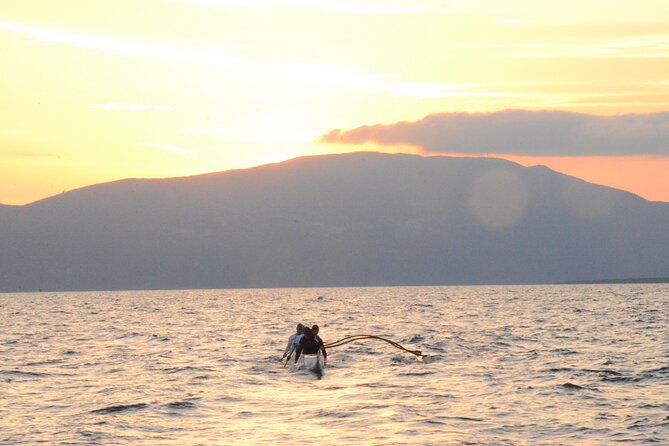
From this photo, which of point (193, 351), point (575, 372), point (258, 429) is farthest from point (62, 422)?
point (193, 351)

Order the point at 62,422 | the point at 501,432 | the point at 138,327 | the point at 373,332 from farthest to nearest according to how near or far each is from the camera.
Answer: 1. the point at 138,327
2. the point at 373,332
3. the point at 62,422
4. the point at 501,432

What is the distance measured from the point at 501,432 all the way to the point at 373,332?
143ft

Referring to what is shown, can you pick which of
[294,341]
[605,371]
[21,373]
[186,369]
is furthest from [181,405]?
[605,371]

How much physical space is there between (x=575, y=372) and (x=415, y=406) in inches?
460

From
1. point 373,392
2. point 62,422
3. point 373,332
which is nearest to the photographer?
point 62,422

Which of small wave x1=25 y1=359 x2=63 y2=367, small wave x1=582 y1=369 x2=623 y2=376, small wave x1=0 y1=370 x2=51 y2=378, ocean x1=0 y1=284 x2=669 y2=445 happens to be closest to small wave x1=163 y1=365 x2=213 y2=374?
ocean x1=0 y1=284 x2=669 y2=445

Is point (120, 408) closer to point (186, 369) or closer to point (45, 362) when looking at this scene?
point (186, 369)

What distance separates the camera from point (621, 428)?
27375 mm

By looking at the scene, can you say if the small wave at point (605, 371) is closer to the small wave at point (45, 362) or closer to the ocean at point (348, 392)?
the ocean at point (348, 392)

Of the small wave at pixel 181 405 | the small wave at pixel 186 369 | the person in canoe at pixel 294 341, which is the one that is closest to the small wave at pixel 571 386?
the person in canoe at pixel 294 341

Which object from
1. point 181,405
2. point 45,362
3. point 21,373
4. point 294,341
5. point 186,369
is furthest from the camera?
point 45,362

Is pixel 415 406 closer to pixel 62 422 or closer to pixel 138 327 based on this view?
pixel 62 422

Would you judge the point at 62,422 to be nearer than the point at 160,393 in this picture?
Yes

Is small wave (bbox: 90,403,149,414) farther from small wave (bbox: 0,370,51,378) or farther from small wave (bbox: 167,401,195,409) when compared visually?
small wave (bbox: 0,370,51,378)
